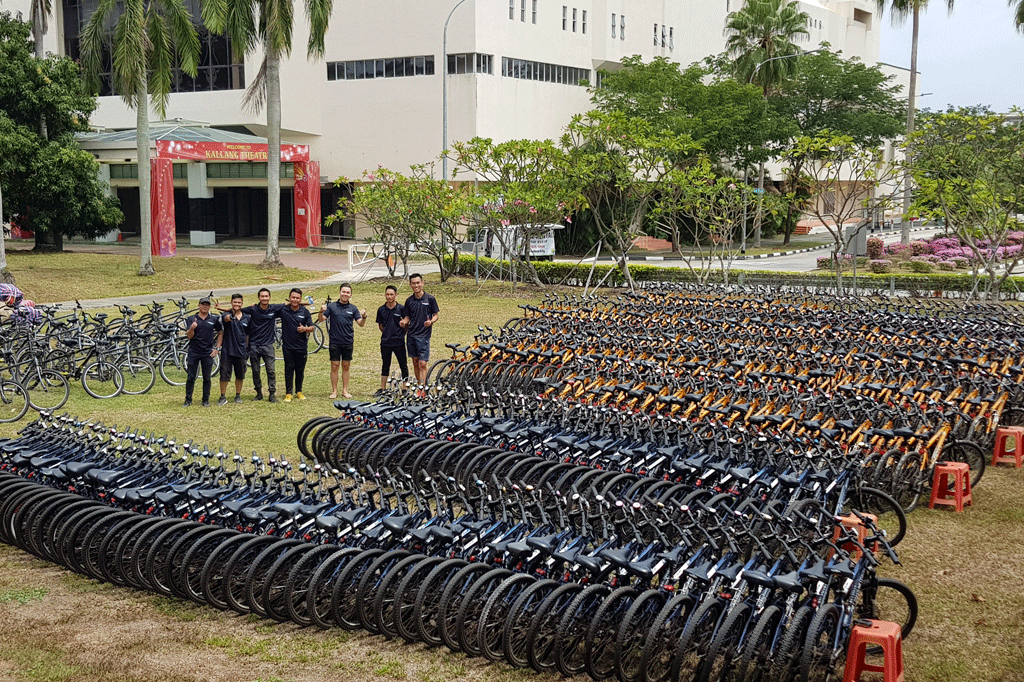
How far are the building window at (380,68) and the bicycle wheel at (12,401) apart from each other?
30.6 metres

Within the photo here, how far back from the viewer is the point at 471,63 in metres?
39.8

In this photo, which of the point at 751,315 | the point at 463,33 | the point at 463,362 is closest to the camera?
the point at 463,362

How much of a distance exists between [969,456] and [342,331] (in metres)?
7.53

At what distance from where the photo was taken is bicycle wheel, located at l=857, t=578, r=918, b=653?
617cm

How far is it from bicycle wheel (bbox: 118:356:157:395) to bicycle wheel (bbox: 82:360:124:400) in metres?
0.21

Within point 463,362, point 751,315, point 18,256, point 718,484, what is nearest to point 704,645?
point 718,484

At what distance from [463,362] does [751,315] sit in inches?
221

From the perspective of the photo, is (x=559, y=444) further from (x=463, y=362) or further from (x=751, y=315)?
(x=751, y=315)

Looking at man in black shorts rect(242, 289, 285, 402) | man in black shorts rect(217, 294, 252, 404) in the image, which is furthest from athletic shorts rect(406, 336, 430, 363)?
man in black shorts rect(217, 294, 252, 404)

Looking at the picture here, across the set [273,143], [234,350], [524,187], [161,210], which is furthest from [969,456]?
[161,210]

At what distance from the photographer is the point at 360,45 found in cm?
4188

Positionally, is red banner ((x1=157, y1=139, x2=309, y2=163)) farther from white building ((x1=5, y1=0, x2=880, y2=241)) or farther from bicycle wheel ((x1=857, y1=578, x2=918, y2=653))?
bicycle wheel ((x1=857, y1=578, x2=918, y2=653))

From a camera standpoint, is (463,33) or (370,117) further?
(370,117)

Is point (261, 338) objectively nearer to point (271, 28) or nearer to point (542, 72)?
point (271, 28)
